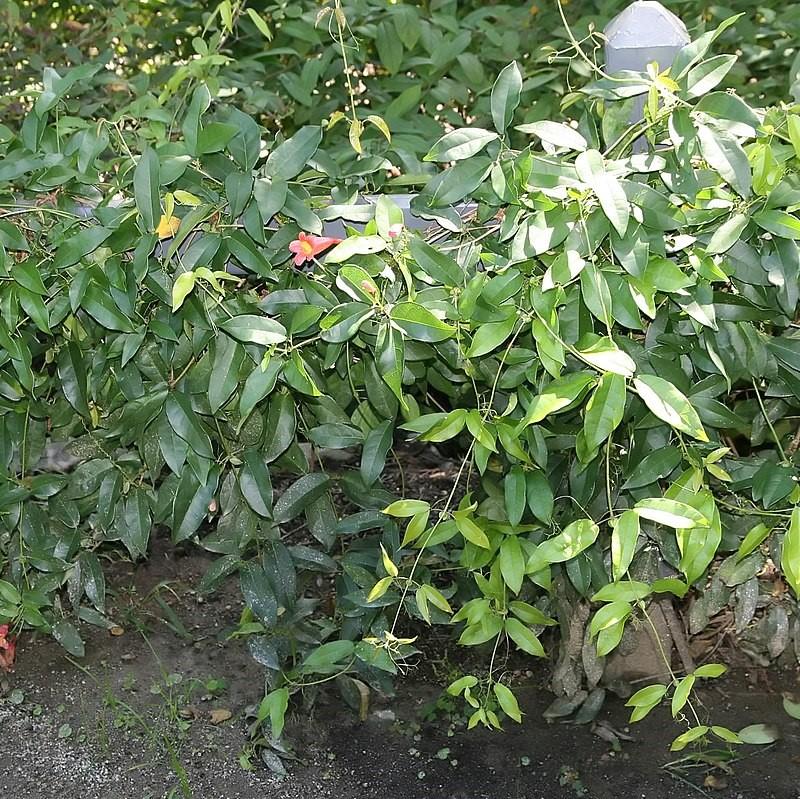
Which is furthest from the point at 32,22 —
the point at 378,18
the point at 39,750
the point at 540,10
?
the point at 39,750

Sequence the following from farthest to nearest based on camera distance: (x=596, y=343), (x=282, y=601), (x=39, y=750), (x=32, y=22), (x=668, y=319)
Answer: (x=32, y=22) < (x=39, y=750) < (x=282, y=601) < (x=668, y=319) < (x=596, y=343)

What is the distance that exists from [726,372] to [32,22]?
2.91 meters

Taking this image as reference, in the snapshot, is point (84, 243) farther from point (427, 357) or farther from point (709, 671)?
point (709, 671)

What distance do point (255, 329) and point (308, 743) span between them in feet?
3.57

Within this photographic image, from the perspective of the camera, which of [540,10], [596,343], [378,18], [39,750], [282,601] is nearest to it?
[596,343]

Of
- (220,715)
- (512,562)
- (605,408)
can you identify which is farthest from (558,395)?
(220,715)

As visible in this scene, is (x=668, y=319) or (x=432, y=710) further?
(x=432, y=710)

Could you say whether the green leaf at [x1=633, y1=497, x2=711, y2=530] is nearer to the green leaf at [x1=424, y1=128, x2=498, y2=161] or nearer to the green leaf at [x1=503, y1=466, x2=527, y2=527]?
the green leaf at [x1=503, y1=466, x2=527, y2=527]

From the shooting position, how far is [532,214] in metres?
1.45

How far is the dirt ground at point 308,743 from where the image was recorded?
6.98 feet

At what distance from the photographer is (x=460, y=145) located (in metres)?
1.54

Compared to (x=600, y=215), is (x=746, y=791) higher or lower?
lower

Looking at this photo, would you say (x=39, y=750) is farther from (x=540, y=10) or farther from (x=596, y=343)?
(x=540, y=10)

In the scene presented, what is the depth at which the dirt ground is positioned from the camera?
6.98ft
